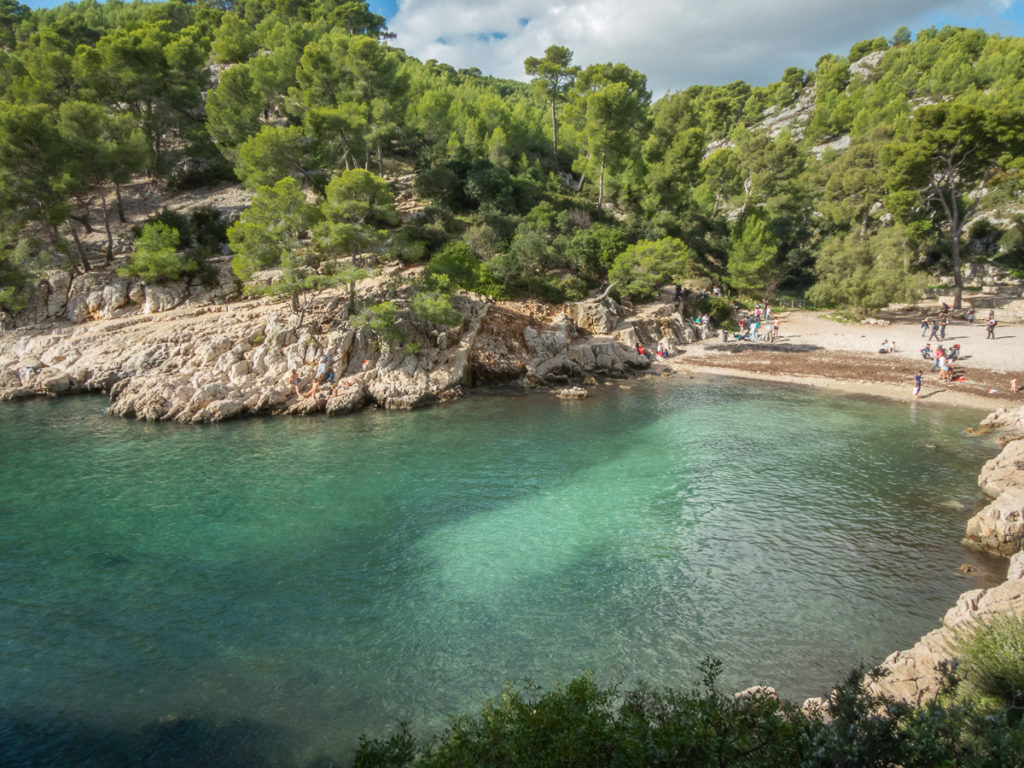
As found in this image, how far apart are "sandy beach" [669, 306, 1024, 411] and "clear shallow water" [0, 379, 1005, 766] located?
5180 mm

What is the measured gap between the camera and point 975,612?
10.2 metres

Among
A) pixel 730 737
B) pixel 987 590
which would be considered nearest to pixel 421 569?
pixel 730 737

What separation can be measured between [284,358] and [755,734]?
29.9 metres

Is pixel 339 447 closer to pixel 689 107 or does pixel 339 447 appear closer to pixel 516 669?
pixel 516 669

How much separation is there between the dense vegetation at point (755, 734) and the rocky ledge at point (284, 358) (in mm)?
24392

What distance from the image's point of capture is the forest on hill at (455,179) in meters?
35.2

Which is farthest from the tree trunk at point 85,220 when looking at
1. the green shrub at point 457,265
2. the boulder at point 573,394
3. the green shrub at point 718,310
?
the green shrub at point 718,310

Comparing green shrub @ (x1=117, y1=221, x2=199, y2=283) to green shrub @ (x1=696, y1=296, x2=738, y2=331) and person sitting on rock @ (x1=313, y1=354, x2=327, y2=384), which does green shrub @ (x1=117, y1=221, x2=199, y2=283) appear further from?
green shrub @ (x1=696, y1=296, x2=738, y2=331)

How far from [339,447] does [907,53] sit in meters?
128

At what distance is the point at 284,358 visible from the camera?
30.3m

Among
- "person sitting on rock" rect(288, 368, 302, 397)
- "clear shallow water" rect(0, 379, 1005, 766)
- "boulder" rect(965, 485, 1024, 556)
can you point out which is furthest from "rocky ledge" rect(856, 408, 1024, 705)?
"person sitting on rock" rect(288, 368, 302, 397)

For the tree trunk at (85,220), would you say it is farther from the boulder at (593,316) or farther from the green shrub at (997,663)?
the green shrub at (997,663)

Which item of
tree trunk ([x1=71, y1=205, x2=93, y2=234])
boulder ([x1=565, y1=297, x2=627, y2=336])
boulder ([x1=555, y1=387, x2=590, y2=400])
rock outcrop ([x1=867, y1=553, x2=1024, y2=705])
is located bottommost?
rock outcrop ([x1=867, y1=553, x2=1024, y2=705])

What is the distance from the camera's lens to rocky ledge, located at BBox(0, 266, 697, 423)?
92.9 ft
